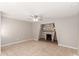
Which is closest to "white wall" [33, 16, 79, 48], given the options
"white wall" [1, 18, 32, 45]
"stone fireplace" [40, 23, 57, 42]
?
"stone fireplace" [40, 23, 57, 42]

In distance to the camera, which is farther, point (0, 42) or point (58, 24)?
point (58, 24)

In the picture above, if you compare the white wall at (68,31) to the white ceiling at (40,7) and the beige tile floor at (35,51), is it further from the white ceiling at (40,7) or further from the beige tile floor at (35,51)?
the white ceiling at (40,7)

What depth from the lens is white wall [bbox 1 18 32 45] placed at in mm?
3520

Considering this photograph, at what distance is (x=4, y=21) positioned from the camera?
3449mm

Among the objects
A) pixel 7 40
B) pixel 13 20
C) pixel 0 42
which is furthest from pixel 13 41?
pixel 13 20

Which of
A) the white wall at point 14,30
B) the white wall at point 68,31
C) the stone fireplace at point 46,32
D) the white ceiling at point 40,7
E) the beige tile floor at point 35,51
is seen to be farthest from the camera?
the stone fireplace at point 46,32

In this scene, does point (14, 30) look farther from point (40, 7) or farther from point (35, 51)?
point (40, 7)

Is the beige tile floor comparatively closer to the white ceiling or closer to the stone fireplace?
the white ceiling

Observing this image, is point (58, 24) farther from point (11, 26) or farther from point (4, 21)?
point (4, 21)

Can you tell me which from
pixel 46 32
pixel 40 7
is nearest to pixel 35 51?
pixel 40 7

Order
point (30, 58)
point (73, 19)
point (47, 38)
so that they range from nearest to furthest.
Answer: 1. point (30, 58)
2. point (73, 19)
3. point (47, 38)

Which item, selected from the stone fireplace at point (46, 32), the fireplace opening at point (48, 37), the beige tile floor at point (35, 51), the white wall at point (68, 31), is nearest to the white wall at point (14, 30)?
the beige tile floor at point (35, 51)

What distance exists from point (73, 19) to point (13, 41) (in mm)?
3554

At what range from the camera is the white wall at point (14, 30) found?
3520 mm
